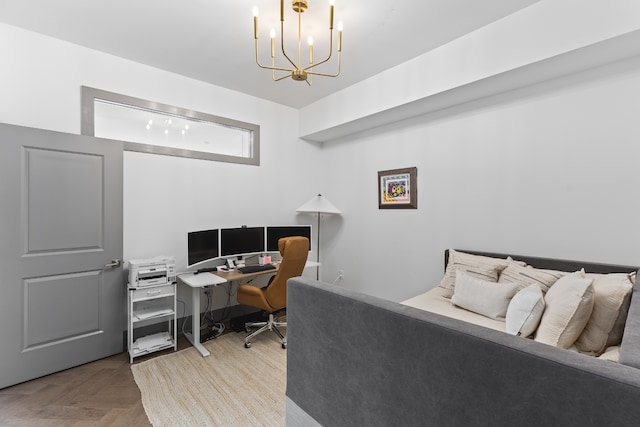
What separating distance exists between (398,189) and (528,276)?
1687 mm

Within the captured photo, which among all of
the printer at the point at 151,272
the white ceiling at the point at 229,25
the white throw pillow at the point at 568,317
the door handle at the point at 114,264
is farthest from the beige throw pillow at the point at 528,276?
the door handle at the point at 114,264

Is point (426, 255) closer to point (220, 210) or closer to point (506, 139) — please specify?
point (506, 139)

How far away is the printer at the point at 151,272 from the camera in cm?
274

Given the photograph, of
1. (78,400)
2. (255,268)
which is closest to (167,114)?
(255,268)

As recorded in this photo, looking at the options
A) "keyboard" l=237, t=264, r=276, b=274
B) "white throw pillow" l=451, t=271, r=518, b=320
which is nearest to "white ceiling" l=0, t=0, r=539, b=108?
"white throw pillow" l=451, t=271, r=518, b=320

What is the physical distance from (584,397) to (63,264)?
11.1 ft

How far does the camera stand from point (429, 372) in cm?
94

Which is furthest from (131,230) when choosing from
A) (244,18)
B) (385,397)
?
(385,397)

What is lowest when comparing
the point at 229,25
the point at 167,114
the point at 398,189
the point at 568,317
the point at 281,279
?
the point at 281,279

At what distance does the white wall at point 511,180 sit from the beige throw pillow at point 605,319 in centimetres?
64

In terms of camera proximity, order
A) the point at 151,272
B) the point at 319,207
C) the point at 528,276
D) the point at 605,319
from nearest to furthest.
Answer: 1. the point at 605,319
2. the point at 528,276
3. the point at 151,272
4. the point at 319,207

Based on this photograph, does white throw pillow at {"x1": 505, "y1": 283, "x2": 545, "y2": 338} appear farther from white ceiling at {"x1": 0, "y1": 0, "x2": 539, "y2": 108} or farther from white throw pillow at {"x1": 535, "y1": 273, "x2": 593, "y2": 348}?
white ceiling at {"x1": 0, "y1": 0, "x2": 539, "y2": 108}

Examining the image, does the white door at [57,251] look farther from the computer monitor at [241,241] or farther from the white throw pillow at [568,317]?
the white throw pillow at [568,317]

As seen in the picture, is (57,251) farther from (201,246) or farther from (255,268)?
(255,268)
